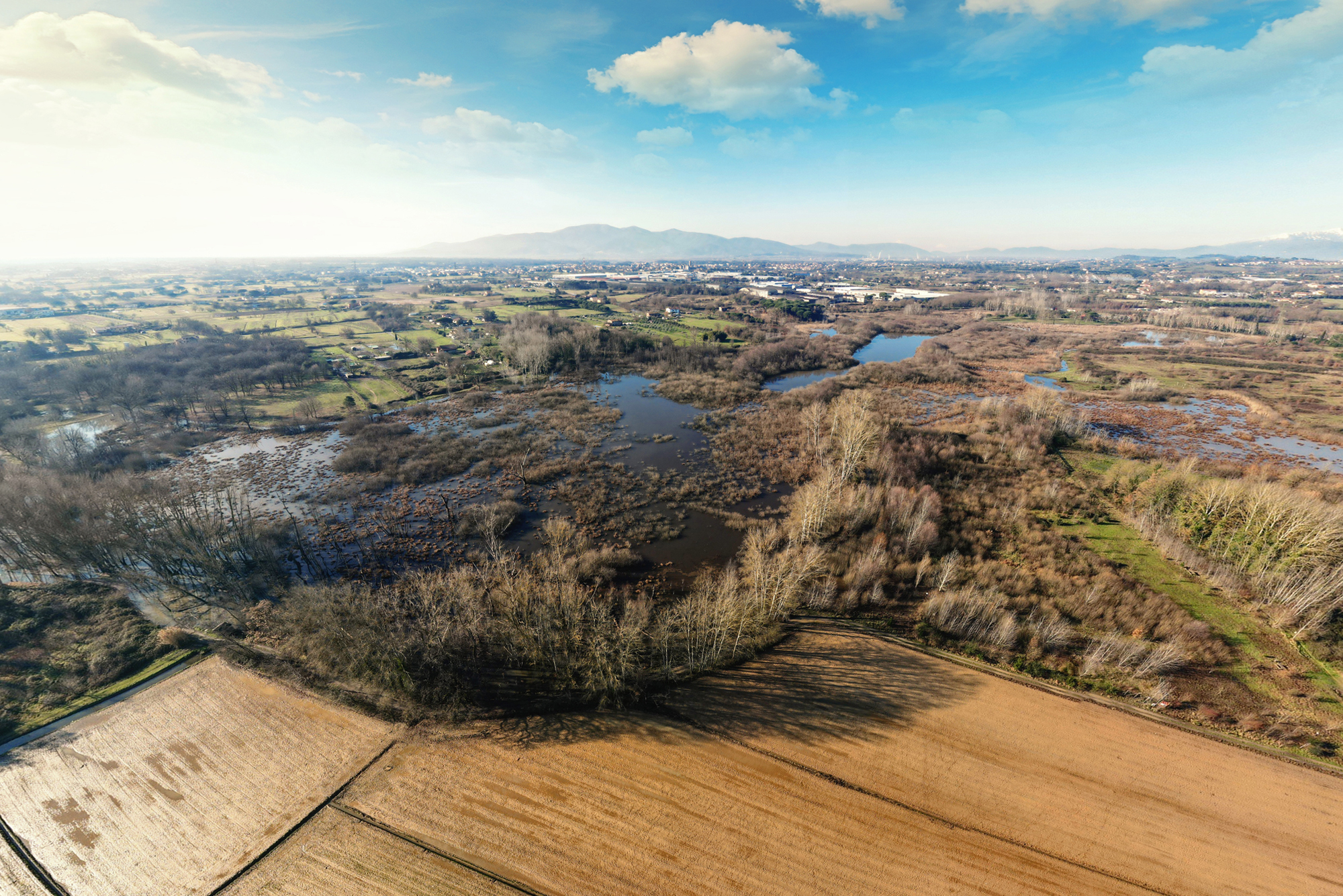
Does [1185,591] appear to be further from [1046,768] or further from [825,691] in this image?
[825,691]

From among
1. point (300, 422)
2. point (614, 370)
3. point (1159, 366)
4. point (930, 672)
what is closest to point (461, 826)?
→ point (930, 672)

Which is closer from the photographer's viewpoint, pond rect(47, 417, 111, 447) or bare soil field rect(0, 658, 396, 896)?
bare soil field rect(0, 658, 396, 896)

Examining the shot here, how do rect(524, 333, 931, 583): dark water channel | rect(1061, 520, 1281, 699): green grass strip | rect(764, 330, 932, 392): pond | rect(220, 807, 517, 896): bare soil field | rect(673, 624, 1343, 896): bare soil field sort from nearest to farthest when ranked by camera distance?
rect(220, 807, 517, 896): bare soil field, rect(673, 624, 1343, 896): bare soil field, rect(1061, 520, 1281, 699): green grass strip, rect(524, 333, 931, 583): dark water channel, rect(764, 330, 932, 392): pond

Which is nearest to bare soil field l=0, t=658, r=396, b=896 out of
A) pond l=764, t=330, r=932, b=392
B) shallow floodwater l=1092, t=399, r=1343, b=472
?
pond l=764, t=330, r=932, b=392

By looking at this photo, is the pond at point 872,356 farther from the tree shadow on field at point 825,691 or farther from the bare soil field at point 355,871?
the bare soil field at point 355,871

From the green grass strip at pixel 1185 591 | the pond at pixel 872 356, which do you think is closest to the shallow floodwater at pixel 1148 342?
the pond at pixel 872 356

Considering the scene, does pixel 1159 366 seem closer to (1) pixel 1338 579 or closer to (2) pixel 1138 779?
(1) pixel 1338 579

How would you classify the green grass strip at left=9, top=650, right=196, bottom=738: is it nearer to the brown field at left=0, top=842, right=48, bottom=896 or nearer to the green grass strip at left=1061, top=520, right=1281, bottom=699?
the brown field at left=0, top=842, right=48, bottom=896
